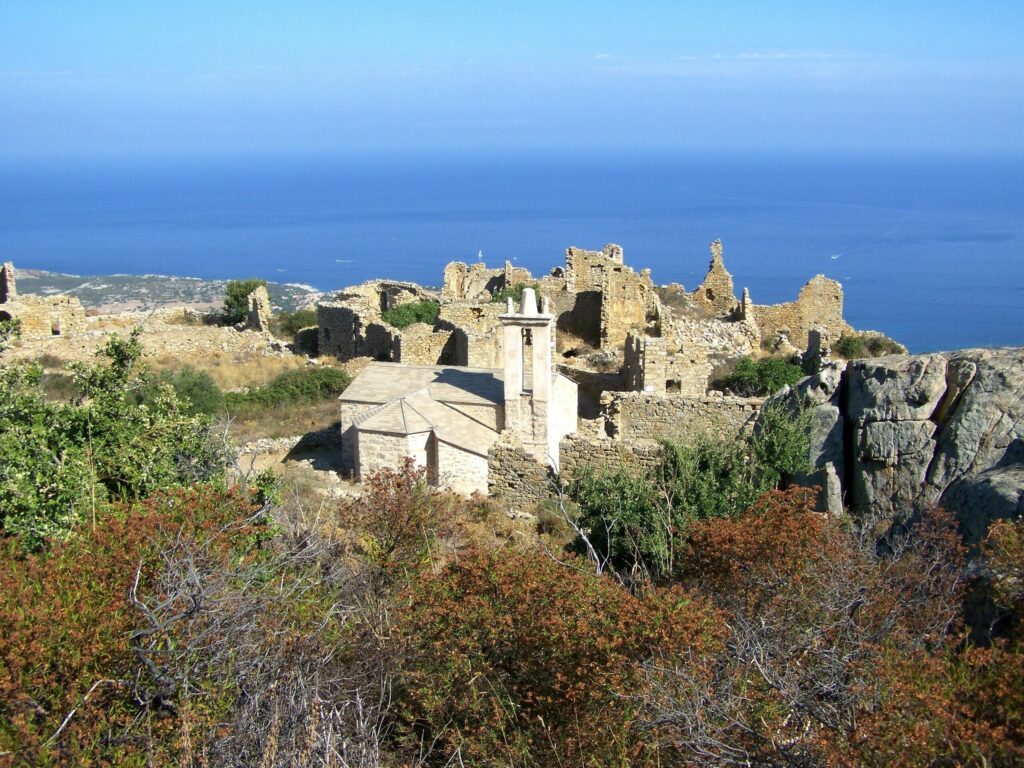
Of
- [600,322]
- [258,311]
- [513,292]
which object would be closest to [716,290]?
Answer: [600,322]

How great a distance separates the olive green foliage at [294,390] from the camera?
2123cm

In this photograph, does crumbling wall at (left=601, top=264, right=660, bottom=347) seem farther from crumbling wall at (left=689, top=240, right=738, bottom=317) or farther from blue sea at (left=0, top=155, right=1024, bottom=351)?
blue sea at (left=0, top=155, right=1024, bottom=351)

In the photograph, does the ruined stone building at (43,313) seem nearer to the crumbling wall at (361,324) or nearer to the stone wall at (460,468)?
the crumbling wall at (361,324)

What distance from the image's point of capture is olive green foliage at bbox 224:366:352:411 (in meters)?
21.2

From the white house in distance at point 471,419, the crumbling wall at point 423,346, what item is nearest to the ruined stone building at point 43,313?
the crumbling wall at point 423,346

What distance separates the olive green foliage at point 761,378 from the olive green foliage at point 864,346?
3429mm

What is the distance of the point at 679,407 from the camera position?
16594 millimetres

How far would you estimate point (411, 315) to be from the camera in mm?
27531

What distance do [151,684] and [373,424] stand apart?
9.76 m

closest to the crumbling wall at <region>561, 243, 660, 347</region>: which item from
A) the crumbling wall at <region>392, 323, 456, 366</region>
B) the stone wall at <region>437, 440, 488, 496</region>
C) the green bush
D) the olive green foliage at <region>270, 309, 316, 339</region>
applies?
the crumbling wall at <region>392, 323, 456, 366</region>

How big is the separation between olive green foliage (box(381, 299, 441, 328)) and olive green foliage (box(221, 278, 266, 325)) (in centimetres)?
813

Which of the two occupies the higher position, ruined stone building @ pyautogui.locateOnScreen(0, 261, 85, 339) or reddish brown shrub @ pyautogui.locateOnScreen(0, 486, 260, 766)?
ruined stone building @ pyautogui.locateOnScreen(0, 261, 85, 339)

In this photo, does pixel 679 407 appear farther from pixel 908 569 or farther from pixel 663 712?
pixel 663 712

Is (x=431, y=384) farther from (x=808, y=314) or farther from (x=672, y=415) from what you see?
(x=808, y=314)
